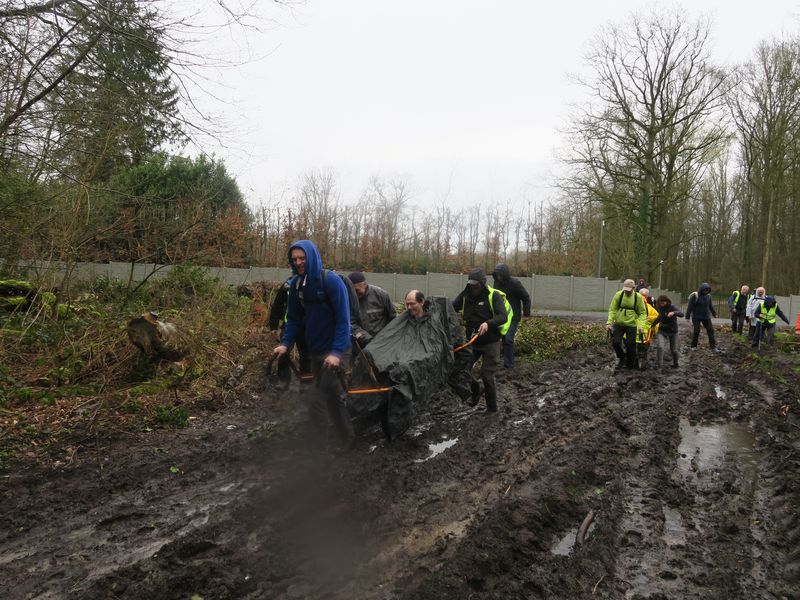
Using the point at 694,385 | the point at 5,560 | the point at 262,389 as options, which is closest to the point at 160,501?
the point at 5,560

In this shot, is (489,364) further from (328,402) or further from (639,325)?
(639,325)

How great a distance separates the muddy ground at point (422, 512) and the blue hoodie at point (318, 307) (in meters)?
1.08

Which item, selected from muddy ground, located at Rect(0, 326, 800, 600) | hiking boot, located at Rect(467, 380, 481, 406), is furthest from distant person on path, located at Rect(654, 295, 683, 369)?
hiking boot, located at Rect(467, 380, 481, 406)

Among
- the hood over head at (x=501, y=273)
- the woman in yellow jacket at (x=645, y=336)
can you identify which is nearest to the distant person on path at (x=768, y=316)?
the woman in yellow jacket at (x=645, y=336)

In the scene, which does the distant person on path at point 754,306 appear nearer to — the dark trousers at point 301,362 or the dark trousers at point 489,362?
the dark trousers at point 489,362

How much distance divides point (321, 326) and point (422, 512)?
7.19 ft

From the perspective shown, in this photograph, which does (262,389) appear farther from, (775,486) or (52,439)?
(775,486)

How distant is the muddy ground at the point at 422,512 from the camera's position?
3426 mm

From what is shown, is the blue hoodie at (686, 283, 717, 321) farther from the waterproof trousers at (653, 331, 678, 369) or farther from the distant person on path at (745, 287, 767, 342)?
the waterproof trousers at (653, 331, 678, 369)

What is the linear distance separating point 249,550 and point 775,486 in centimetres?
443

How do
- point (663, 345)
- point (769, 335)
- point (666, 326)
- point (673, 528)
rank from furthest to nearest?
point (769, 335) < point (666, 326) < point (663, 345) < point (673, 528)

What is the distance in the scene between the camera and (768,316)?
51.7 ft

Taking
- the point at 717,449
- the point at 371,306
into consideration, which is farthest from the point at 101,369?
the point at 717,449

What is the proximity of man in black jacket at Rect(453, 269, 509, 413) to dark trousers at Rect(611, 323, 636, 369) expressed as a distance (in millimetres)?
4770
